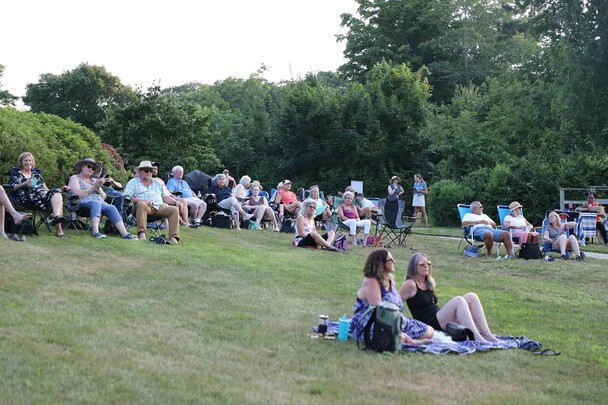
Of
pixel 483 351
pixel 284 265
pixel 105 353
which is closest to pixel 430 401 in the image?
pixel 483 351

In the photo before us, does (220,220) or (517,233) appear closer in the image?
(517,233)

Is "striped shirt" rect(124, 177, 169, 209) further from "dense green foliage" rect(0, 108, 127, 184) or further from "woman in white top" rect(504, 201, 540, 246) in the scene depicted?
"woman in white top" rect(504, 201, 540, 246)

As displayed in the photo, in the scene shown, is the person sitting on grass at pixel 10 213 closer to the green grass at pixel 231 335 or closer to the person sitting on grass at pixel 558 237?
the green grass at pixel 231 335

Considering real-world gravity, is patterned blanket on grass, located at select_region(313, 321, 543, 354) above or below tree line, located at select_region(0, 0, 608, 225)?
below

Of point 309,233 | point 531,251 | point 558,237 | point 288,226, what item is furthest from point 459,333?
point 288,226

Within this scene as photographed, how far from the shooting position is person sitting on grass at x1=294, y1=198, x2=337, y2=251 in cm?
1375

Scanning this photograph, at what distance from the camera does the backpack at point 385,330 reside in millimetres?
6270

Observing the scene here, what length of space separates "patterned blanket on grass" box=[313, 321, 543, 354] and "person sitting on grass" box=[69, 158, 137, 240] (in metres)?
5.94

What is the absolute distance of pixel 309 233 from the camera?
45.2 feet

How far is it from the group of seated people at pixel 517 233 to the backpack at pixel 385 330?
8.51m

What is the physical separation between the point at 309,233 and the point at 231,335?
7.37 metres

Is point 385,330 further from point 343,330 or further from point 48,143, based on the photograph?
point 48,143

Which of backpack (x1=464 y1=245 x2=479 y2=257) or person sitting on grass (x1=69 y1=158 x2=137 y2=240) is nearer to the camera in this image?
person sitting on grass (x1=69 y1=158 x2=137 y2=240)

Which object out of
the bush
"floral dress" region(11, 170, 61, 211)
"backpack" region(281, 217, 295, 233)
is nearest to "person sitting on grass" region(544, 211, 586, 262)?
"backpack" region(281, 217, 295, 233)
